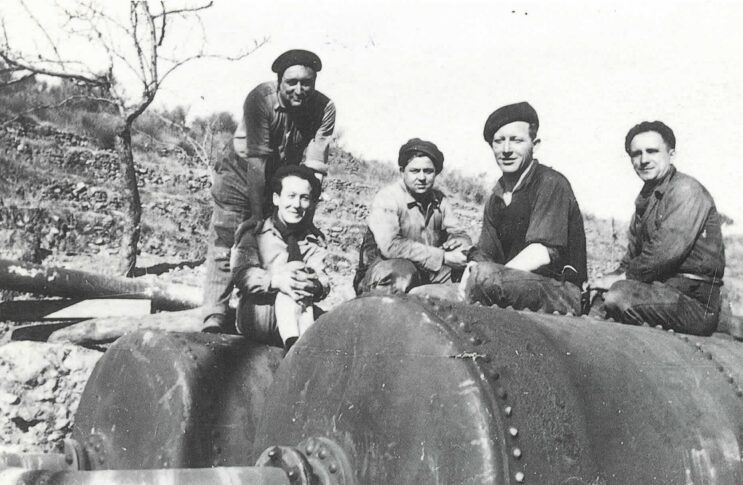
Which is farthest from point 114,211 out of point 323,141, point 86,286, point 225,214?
point 323,141

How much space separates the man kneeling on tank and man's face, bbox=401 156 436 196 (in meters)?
0.59

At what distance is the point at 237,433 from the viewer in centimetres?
516

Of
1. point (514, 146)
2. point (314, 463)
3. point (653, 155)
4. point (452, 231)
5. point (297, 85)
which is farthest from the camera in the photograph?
point (297, 85)

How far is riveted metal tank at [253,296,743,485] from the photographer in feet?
10.4

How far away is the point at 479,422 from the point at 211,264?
4.15 metres

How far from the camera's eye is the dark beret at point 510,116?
519cm

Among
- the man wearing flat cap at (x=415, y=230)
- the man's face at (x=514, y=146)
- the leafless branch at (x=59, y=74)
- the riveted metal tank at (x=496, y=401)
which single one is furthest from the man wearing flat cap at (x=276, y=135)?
the leafless branch at (x=59, y=74)

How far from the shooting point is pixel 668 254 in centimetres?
502

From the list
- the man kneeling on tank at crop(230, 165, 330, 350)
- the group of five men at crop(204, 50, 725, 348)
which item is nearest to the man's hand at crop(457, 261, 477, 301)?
the group of five men at crop(204, 50, 725, 348)

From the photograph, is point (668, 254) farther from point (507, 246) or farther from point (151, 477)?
point (151, 477)

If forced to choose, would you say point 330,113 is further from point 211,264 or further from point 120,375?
point 120,375

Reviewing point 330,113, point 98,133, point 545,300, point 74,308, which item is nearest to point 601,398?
point 545,300

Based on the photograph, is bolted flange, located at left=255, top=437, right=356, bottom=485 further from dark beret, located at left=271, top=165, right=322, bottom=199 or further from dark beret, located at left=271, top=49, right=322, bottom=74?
dark beret, located at left=271, top=49, right=322, bottom=74

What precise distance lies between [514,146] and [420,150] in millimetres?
674
